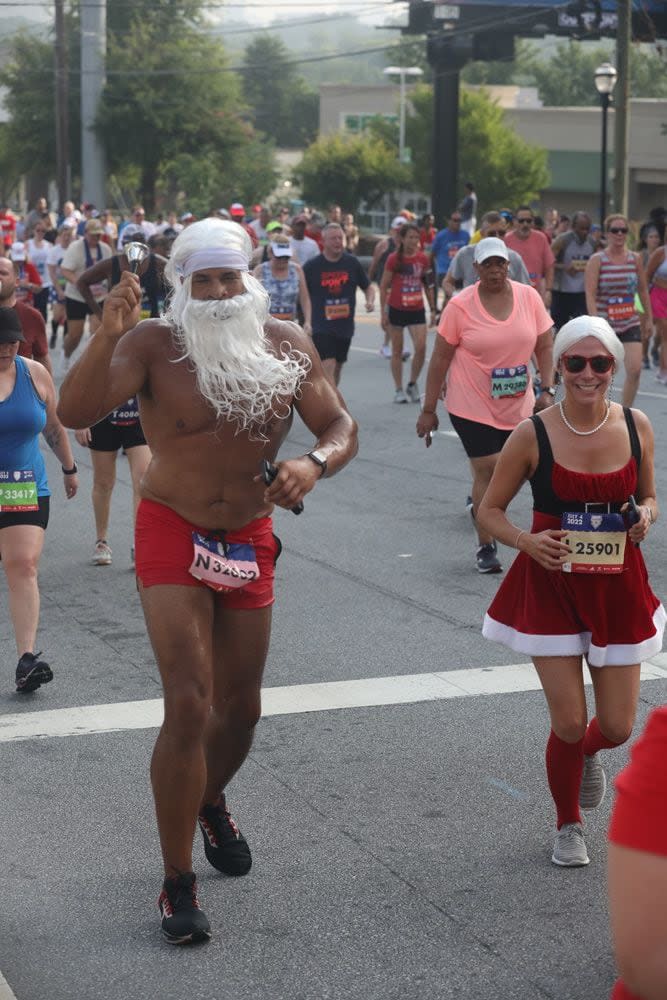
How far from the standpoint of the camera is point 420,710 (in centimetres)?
665

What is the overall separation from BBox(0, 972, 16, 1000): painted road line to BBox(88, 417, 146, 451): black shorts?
544cm

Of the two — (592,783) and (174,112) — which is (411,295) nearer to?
(592,783)

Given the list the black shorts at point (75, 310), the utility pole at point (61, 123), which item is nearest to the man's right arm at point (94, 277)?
the black shorts at point (75, 310)

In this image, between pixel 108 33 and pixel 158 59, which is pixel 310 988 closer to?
pixel 158 59

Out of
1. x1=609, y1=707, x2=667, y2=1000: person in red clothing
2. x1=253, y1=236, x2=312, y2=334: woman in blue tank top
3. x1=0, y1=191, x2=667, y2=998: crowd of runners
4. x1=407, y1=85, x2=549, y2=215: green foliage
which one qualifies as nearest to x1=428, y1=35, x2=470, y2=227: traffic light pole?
x1=407, y1=85, x2=549, y2=215: green foliage

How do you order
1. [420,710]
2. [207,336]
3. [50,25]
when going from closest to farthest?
[207,336] < [420,710] < [50,25]

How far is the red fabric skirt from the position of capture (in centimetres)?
487

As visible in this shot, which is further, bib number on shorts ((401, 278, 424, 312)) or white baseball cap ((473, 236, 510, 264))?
bib number on shorts ((401, 278, 424, 312))

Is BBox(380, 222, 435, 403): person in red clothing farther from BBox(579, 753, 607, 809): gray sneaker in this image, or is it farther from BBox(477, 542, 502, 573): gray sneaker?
BBox(579, 753, 607, 809): gray sneaker

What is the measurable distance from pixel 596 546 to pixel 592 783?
820 millimetres

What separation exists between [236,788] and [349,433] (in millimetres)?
1643

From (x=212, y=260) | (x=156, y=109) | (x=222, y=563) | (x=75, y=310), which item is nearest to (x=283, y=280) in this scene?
(x=75, y=310)

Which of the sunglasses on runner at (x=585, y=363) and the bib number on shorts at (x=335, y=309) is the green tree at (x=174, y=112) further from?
the sunglasses on runner at (x=585, y=363)

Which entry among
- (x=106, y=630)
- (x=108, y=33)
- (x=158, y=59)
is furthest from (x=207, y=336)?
(x=108, y=33)
